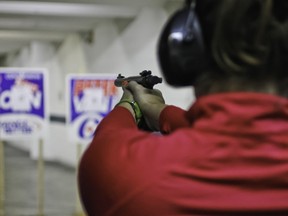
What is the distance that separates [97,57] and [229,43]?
6.46 m

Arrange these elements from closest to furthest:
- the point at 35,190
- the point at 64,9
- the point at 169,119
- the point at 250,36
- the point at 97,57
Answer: the point at 250,36 → the point at 169,119 → the point at 64,9 → the point at 35,190 → the point at 97,57

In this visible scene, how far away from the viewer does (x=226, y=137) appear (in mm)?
620

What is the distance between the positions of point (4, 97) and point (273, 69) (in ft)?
14.6

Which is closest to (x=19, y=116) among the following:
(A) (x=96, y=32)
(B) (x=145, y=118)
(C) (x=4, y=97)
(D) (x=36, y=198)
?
(C) (x=4, y=97)

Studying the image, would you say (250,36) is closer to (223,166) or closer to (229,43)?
(229,43)

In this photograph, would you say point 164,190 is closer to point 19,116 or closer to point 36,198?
point 19,116

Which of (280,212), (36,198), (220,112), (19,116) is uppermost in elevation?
(220,112)

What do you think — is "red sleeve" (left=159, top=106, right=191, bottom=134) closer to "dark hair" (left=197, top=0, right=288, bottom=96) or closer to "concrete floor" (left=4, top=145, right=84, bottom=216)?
"dark hair" (left=197, top=0, right=288, bottom=96)

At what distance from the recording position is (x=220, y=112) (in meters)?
0.62

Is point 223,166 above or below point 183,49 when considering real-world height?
below

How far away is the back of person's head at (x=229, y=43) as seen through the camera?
612 mm

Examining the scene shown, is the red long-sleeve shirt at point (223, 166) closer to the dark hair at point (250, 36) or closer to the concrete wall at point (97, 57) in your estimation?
the dark hair at point (250, 36)

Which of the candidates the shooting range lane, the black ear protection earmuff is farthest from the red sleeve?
the shooting range lane

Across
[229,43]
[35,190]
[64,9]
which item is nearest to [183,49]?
[229,43]
